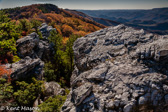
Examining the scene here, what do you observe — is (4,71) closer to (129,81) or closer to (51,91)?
(51,91)

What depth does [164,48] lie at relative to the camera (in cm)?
1063

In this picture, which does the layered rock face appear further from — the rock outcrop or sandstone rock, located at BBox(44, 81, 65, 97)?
the rock outcrop

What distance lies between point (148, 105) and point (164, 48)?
675cm

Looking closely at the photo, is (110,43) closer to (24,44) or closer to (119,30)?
(119,30)

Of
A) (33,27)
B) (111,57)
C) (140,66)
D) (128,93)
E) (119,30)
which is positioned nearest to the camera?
(128,93)

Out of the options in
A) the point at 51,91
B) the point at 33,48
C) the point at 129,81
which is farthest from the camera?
the point at 33,48

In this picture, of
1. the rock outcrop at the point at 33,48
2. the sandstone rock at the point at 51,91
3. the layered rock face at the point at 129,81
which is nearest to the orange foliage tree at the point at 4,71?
the sandstone rock at the point at 51,91

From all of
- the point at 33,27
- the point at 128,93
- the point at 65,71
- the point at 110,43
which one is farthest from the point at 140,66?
the point at 33,27

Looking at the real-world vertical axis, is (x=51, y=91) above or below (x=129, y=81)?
below

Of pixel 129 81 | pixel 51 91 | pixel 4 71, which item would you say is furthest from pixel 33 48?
pixel 129 81

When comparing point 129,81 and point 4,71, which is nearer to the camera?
point 129,81

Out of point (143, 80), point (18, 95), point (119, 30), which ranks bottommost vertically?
point (18, 95)

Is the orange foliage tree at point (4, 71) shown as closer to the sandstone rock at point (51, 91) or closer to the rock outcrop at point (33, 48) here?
the sandstone rock at point (51, 91)

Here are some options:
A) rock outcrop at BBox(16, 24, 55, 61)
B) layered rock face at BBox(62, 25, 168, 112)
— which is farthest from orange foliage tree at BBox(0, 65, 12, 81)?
layered rock face at BBox(62, 25, 168, 112)
